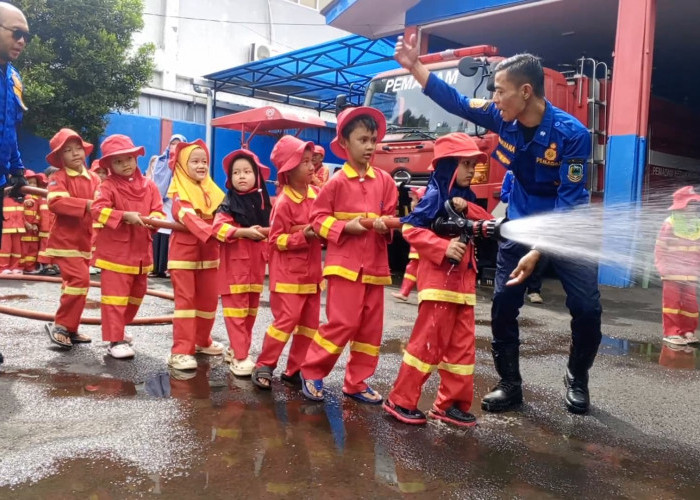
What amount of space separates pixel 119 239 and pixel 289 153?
5.20ft

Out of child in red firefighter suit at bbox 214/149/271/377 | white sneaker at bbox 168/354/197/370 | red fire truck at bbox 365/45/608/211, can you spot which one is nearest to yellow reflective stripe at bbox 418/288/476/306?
child in red firefighter suit at bbox 214/149/271/377

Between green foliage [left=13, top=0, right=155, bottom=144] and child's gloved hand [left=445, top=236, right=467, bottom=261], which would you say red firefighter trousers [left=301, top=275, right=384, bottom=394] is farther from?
Result: green foliage [left=13, top=0, right=155, bottom=144]

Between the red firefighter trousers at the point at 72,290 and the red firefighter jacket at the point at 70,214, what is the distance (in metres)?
0.08

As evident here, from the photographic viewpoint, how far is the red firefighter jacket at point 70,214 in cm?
497

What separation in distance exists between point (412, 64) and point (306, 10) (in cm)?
2302

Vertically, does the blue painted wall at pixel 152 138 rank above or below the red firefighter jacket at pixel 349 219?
above

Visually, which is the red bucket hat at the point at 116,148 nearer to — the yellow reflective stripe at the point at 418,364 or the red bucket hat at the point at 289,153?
the red bucket hat at the point at 289,153

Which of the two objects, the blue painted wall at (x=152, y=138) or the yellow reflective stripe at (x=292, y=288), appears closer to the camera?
the yellow reflective stripe at (x=292, y=288)

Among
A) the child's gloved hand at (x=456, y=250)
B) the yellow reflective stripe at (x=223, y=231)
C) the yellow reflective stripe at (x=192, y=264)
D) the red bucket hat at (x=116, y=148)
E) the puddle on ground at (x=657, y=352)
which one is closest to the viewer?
the child's gloved hand at (x=456, y=250)

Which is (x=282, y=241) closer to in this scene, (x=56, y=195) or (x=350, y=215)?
(x=350, y=215)

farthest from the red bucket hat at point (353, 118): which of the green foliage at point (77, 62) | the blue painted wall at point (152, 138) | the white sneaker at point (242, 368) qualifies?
the blue painted wall at point (152, 138)

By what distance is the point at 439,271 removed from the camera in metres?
3.46

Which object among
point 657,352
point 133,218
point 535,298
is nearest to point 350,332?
point 133,218

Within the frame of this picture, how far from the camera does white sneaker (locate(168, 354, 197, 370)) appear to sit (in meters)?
4.46
